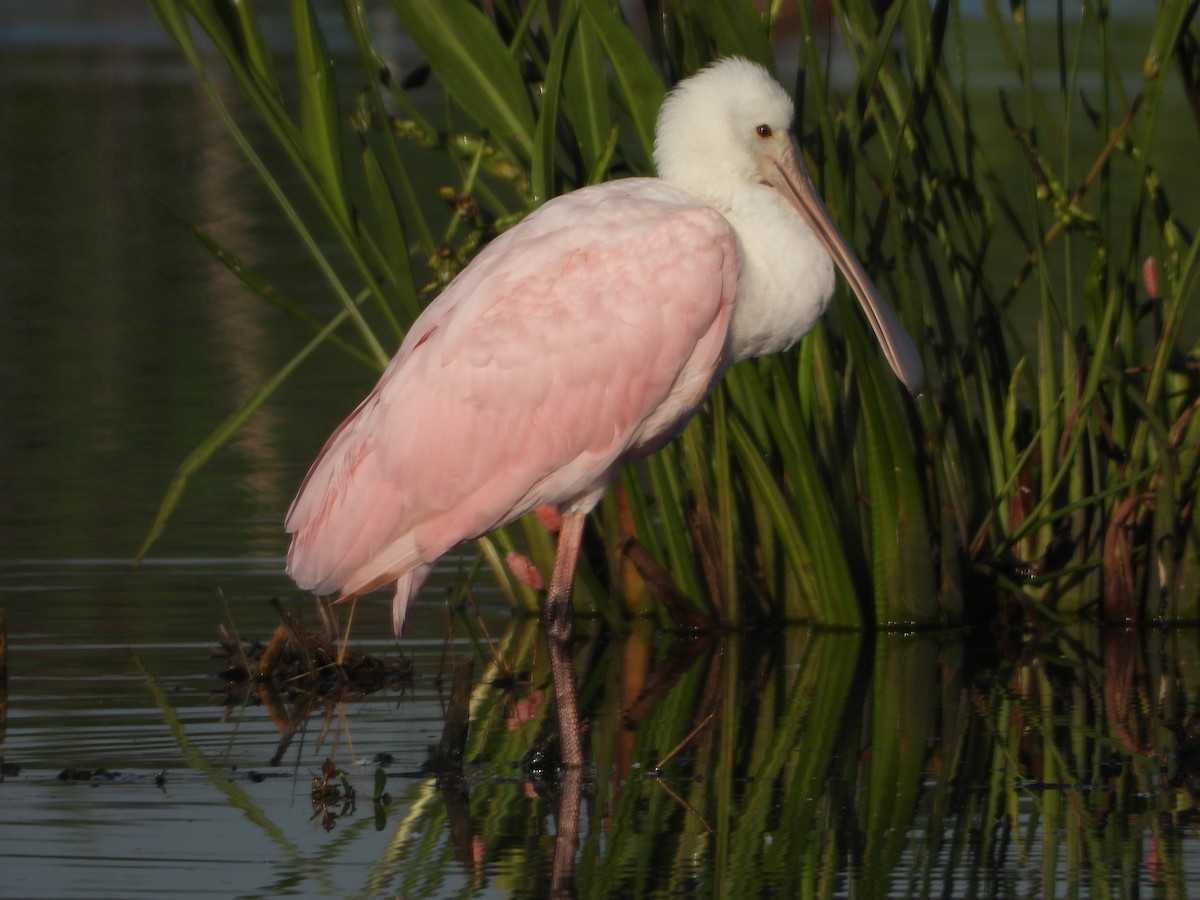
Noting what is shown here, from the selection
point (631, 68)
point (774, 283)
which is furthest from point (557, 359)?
point (631, 68)

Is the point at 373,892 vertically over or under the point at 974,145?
under

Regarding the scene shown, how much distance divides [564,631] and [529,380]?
0.65 metres

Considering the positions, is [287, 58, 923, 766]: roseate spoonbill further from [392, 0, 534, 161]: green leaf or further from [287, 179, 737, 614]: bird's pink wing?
[392, 0, 534, 161]: green leaf

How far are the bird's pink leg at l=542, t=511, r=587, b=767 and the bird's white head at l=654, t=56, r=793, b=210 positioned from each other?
909mm

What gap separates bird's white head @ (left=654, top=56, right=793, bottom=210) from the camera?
5.60 m

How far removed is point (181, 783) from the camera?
4.93m

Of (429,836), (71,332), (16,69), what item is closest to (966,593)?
(429,836)

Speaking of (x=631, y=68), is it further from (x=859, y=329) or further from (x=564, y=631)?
(x=564, y=631)

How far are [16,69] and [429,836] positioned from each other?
24.9 metres

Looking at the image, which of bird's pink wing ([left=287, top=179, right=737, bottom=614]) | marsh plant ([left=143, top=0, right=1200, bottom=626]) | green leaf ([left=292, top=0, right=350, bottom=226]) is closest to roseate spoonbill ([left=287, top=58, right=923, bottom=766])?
bird's pink wing ([left=287, top=179, right=737, bottom=614])

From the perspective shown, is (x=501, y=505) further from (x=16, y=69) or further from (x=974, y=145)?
(x=16, y=69)

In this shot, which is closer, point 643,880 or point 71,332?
point 643,880

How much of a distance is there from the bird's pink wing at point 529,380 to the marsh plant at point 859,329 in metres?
0.39

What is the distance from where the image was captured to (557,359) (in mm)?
5492
